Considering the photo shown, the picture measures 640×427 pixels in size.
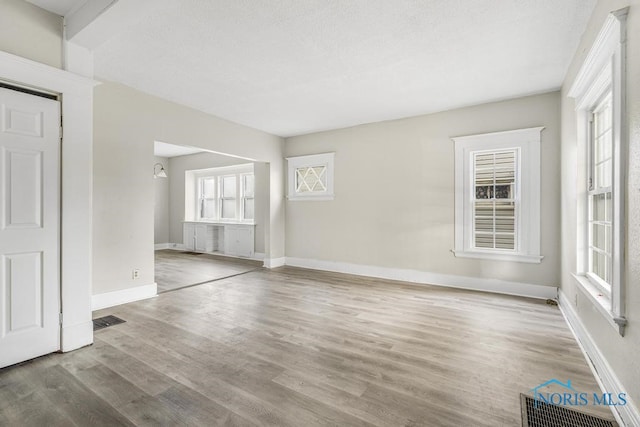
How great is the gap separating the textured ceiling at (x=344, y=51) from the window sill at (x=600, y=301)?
2.24m

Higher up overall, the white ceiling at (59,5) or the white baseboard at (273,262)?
the white ceiling at (59,5)

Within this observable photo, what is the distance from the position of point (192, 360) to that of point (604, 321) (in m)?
3.08

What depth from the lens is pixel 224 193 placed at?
8445mm

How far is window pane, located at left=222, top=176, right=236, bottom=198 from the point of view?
8242 millimetres

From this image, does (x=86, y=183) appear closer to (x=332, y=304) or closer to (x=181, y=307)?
(x=181, y=307)

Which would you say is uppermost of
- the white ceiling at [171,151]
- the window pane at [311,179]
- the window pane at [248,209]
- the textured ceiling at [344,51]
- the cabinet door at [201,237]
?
the white ceiling at [171,151]

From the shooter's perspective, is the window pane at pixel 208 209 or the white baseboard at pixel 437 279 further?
the window pane at pixel 208 209

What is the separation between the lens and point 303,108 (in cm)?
466

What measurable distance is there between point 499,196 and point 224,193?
6.72 m

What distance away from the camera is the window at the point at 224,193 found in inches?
313

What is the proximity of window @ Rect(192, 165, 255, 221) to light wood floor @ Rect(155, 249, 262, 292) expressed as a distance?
1.28 m

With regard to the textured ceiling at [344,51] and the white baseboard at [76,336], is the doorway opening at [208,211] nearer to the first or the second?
the textured ceiling at [344,51]

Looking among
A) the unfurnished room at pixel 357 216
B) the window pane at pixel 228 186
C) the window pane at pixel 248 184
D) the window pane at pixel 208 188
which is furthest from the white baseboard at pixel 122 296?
the window pane at pixel 208 188

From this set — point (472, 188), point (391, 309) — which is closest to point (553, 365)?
point (391, 309)
